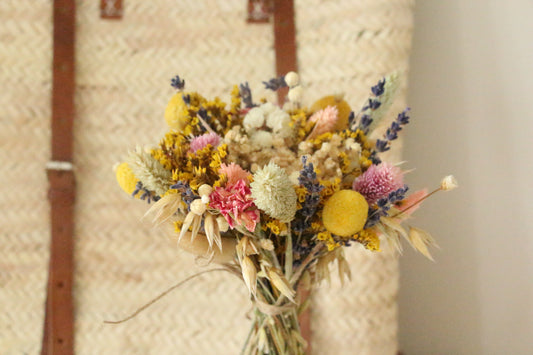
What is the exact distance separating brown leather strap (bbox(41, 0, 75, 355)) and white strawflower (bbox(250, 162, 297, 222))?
2.15ft

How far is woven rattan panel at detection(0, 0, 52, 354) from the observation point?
982mm

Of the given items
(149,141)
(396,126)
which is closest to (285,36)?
(149,141)

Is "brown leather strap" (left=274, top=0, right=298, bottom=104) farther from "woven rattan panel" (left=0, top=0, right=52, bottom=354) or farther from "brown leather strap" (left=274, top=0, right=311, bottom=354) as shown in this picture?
"woven rattan panel" (left=0, top=0, right=52, bottom=354)

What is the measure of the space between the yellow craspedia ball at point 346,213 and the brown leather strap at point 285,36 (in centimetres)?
52

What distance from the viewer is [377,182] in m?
0.54

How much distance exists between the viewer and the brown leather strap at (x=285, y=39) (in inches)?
39.8

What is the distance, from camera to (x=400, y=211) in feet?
1.92

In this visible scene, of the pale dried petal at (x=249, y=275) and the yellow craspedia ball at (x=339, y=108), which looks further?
the yellow craspedia ball at (x=339, y=108)

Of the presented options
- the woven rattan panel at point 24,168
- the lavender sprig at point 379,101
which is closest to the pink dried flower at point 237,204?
the lavender sprig at point 379,101

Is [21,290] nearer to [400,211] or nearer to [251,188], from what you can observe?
[251,188]

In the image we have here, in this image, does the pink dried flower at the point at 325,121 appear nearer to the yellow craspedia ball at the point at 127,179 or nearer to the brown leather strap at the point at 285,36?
the yellow craspedia ball at the point at 127,179

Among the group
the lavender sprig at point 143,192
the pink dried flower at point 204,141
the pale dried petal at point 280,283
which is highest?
the pink dried flower at point 204,141

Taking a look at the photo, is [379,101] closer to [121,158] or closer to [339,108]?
[339,108]

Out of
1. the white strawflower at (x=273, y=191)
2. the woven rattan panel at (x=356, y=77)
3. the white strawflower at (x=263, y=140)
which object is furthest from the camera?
the woven rattan panel at (x=356, y=77)
